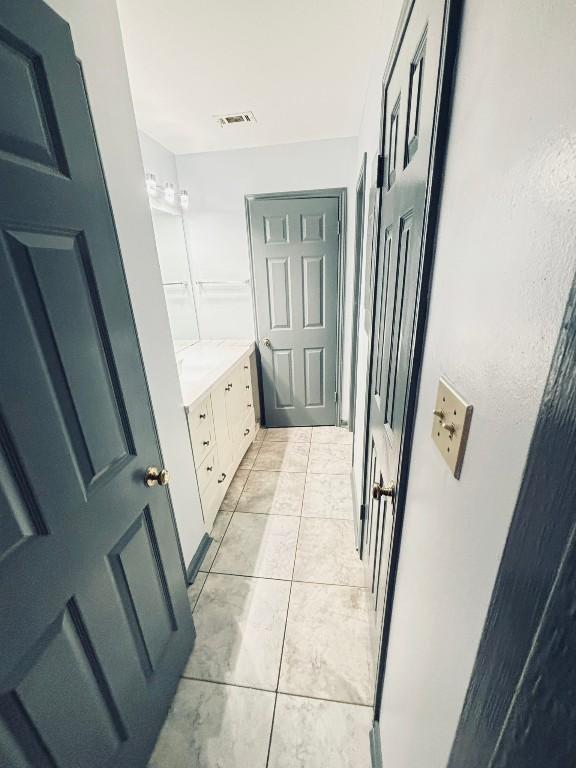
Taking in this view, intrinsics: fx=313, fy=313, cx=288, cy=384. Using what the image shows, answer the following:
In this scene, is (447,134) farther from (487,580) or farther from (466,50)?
(487,580)

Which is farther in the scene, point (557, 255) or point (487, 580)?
point (487, 580)

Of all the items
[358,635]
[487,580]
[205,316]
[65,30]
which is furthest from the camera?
[205,316]

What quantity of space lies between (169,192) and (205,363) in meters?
1.39

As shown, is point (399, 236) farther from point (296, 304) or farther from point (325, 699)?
point (296, 304)

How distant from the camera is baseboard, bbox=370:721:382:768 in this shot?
0.99 metres

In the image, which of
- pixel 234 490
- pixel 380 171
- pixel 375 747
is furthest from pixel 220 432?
pixel 380 171

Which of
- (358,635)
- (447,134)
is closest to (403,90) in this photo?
(447,134)

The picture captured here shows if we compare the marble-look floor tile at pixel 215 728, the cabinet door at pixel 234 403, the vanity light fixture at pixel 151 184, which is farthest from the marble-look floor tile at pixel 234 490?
the vanity light fixture at pixel 151 184

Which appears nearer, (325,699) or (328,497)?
(325,699)

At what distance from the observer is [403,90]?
77 centimetres

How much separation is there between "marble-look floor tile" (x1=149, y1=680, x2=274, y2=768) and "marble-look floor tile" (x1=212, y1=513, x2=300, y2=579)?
1.71ft

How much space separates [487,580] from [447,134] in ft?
2.13

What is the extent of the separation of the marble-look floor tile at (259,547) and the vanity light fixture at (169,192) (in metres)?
2.48

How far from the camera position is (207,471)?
6.34ft
